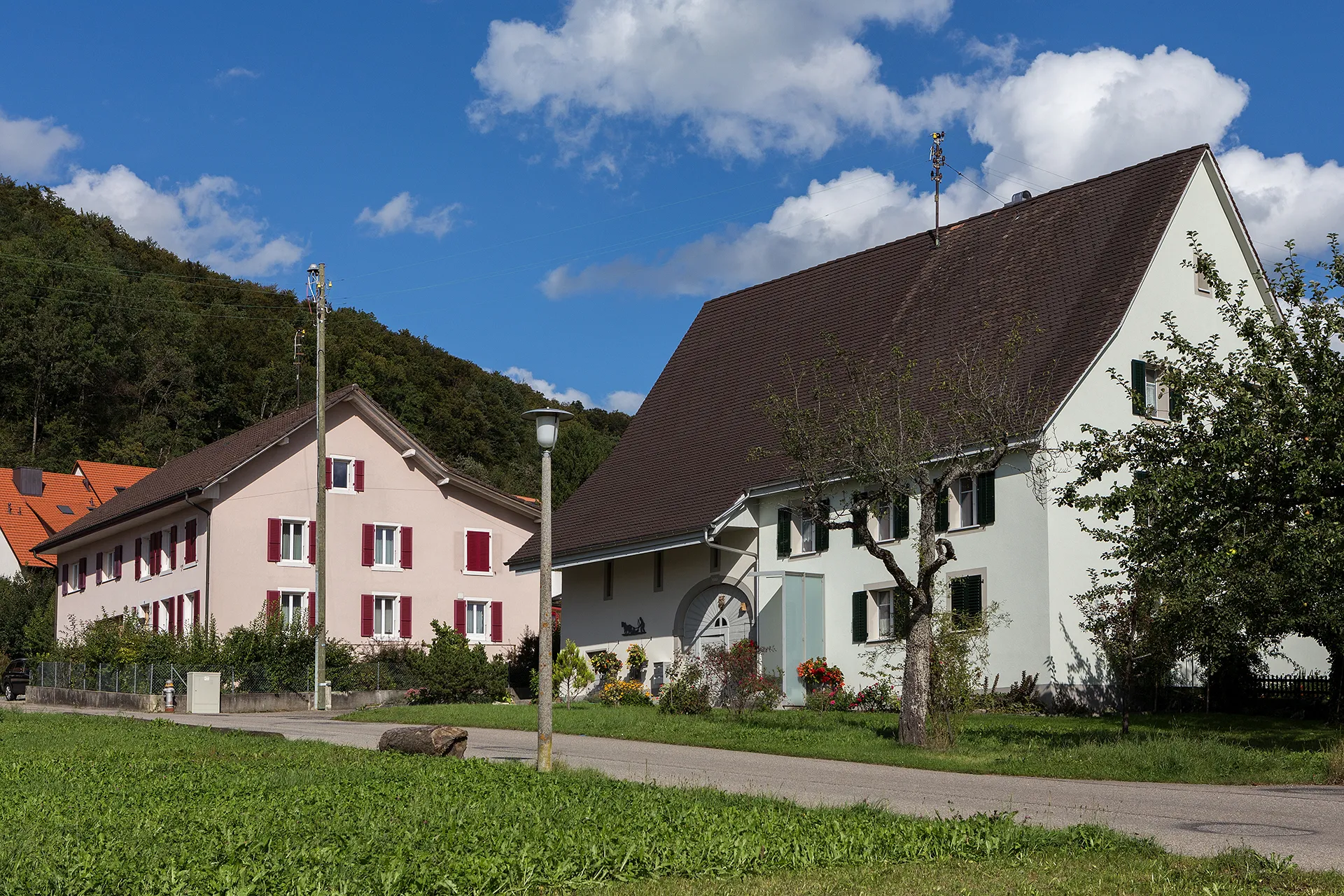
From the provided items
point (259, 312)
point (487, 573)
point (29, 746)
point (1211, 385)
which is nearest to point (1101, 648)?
point (1211, 385)

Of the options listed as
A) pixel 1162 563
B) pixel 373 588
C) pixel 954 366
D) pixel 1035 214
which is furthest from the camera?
pixel 373 588

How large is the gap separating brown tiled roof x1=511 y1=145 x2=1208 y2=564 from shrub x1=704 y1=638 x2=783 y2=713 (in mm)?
5071

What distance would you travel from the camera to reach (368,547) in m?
46.5

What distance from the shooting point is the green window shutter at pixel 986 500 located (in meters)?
28.4

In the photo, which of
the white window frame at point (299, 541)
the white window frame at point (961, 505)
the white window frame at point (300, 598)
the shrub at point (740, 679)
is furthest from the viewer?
the white window frame at point (299, 541)

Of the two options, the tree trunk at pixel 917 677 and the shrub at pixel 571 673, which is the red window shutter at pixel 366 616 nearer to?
the shrub at pixel 571 673

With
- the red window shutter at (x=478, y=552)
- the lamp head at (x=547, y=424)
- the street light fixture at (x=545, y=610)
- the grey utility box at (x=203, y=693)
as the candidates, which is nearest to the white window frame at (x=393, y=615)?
the red window shutter at (x=478, y=552)

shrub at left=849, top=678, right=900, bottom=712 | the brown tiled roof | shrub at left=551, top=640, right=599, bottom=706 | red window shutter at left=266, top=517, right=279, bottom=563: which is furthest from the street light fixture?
red window shutter at left=266, top=517, right=279, bottom=563

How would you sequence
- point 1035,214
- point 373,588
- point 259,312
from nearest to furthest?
point 1035,214 → point 373,588 → point 259,312

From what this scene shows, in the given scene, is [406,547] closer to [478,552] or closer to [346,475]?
[478,552]

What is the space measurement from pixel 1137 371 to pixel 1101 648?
19.1ft

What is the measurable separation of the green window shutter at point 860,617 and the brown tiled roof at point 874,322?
3.28 meters

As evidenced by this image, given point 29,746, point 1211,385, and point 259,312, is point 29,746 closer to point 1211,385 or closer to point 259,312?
point 1211,385

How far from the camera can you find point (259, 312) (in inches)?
3231
